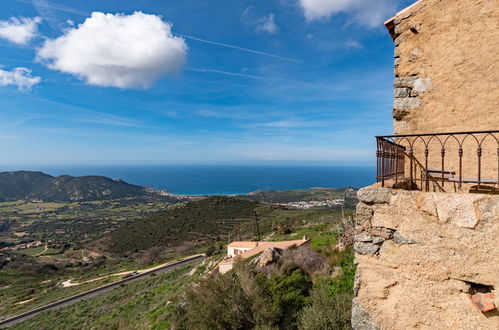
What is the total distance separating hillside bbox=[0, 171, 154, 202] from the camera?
140m

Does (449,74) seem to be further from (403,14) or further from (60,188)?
(60,188)

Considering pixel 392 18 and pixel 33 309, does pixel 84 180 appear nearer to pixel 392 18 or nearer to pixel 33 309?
pixel 33 309

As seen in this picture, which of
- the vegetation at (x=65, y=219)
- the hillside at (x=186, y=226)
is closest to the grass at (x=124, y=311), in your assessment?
the hillside at (x=186, y=226)

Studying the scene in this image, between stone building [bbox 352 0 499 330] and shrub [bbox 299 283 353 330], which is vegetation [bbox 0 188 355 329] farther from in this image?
stone building [bbox 352 0 499 330]

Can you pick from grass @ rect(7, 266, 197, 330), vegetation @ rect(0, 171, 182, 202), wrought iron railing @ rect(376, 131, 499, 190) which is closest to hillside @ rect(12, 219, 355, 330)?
grass @ rect(7, 266, 197, 330)

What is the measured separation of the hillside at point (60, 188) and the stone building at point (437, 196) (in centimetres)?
15777

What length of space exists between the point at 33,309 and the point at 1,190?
172592mm

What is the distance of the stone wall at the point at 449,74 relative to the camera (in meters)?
3.95

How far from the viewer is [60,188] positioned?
14512cm

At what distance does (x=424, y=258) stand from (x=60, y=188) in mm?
175644

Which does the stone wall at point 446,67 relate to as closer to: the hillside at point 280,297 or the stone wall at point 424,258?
the stone wall at point 424,258

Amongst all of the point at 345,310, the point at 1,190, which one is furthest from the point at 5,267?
the point at 1,190

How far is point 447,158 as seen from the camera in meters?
4.41

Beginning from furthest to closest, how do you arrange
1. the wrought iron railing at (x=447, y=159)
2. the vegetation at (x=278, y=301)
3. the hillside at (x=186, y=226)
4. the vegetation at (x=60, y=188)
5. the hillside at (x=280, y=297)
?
the vegetation at (x=60, y=188) → the hillside at (x=186, y=226) → the hillside at (x=280, y=297) → the vegetation at (x=278, y=301) → the wrought iron railing at (x=447, y=159)
